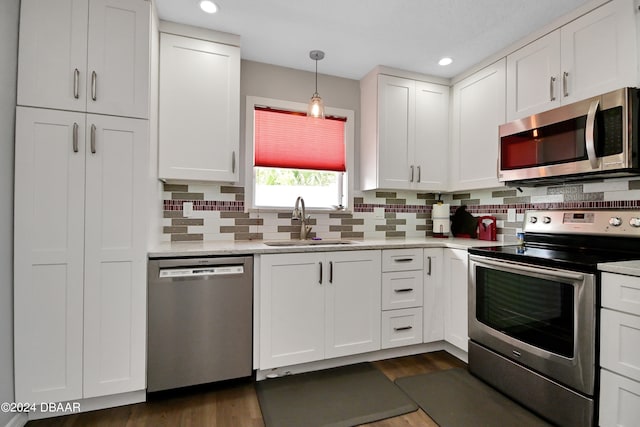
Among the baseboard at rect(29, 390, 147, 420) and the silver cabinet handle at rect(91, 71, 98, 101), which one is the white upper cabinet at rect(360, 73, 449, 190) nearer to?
the silver cabinet handle at rect(91, 71, 98, 101)

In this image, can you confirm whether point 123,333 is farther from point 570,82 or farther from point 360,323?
point 570,82

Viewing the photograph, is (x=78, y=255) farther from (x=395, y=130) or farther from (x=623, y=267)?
(x=623, y=267)

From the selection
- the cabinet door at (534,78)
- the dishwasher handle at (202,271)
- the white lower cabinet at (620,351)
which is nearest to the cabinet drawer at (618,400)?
the white lower cabinet at (620,351)

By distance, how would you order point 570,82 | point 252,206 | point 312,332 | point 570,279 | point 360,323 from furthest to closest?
1. point 252,206
2. point 360,323
3. point 312,332
4. point 570,82
5. point 570,279

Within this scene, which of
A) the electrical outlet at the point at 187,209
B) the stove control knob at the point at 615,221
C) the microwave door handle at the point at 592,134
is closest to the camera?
the microwave door handle at the point at 592,134

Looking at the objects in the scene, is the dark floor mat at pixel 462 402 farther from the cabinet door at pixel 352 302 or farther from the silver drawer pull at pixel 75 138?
the silver drawer pull at pixel 75 138

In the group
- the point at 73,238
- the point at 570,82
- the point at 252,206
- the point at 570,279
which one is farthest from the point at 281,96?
the point at 570,279

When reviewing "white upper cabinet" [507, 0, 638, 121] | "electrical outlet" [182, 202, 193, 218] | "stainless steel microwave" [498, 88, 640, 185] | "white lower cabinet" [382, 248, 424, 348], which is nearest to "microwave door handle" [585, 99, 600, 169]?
"stainless steel microwave" [498, 88, 640, 185]

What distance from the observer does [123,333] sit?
180 centimetres

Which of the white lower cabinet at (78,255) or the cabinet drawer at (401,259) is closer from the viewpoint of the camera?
the white lower cabinet at (78,255)

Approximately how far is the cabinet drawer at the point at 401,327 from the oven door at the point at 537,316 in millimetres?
407

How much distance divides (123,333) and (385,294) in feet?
5.71

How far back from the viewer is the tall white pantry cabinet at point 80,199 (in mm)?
1652

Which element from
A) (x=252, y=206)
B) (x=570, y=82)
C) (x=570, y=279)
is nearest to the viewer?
(x=570, y=279)
